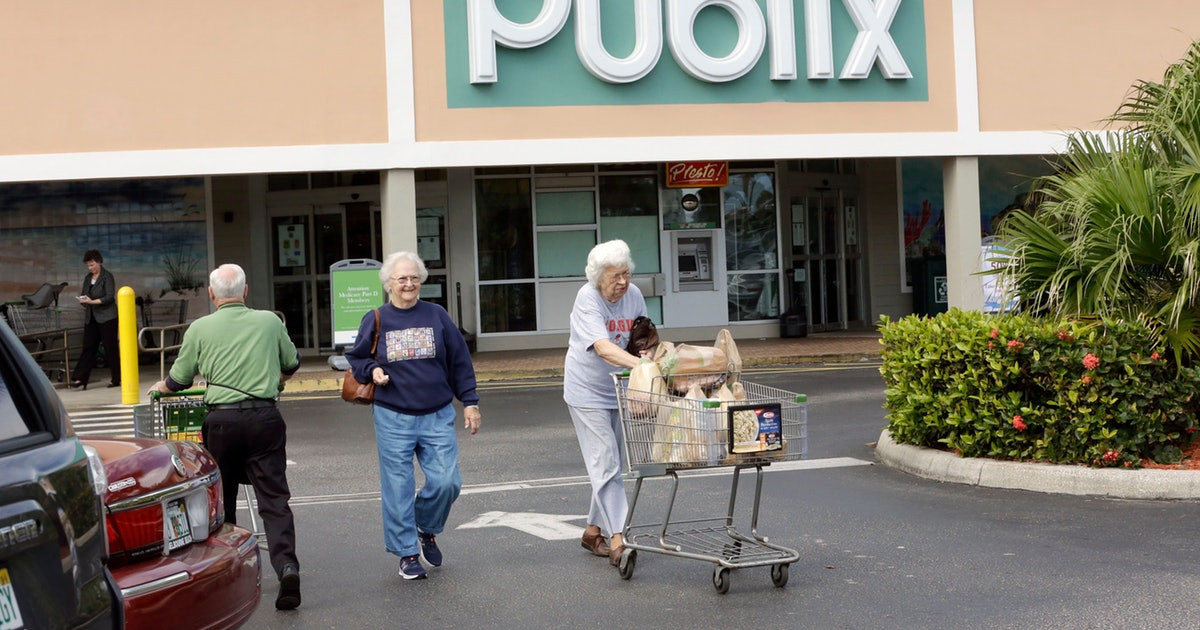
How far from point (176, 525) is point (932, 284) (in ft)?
72.8

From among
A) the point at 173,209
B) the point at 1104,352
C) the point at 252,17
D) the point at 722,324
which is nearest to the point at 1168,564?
the point at 1104,352

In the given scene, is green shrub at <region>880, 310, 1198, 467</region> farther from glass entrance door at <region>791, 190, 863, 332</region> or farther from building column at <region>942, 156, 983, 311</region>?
glass entrance door at <region>791, 190, 863, 332</region>

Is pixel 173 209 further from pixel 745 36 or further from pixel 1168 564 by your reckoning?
pixel 1168 564

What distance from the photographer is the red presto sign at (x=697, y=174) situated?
23.7 meters

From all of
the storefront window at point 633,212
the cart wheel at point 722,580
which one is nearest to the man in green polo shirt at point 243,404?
the cart wheel at point 722,580

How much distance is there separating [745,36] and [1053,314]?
11.3 meters

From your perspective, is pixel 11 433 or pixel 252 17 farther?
pixel 252 17

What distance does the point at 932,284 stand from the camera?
2561 centimetres

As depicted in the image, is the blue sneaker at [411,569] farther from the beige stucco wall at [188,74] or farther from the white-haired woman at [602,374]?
the beige stucco wall at [188,74]

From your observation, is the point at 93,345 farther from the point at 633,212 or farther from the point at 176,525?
the point at 176,525

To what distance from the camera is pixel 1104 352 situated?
360 inches

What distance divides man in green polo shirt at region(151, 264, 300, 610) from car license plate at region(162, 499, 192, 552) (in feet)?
6.61

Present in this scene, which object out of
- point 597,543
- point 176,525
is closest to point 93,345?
point 597,543

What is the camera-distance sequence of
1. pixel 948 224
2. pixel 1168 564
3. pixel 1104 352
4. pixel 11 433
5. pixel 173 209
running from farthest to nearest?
pixel 173 209, pixel 948 224, pixel 1104 352, pixel 1168 564, pixel 11 433
